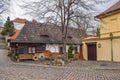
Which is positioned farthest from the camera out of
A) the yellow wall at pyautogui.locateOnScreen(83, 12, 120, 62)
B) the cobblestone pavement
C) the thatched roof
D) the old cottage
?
the thatched roof

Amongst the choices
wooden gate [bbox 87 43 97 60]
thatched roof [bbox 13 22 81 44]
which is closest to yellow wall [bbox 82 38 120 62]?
wooden gate [bbox 87 43 97 60]

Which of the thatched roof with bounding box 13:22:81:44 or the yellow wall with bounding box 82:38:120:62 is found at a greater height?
the thatched roof with bounding box 13:22:81:44

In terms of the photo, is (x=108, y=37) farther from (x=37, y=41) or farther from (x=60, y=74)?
(x=60, y=74)

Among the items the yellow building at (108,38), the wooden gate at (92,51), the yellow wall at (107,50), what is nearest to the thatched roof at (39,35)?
the wooden gate at (92,51)

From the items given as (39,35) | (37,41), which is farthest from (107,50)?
(39,35)

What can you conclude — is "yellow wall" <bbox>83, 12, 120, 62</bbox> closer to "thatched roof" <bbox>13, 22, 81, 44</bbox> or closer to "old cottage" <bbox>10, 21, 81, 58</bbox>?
"old cottage" <bbox>10, 21, 81, 58</bbox>

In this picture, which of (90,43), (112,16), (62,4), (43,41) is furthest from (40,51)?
(112,16)

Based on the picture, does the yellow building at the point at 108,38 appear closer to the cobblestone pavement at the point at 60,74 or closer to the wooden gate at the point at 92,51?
the wooden gate at the point at 92,51

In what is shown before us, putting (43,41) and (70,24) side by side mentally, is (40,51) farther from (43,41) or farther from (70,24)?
(70,24)

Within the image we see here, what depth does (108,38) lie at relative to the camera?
78.2ft

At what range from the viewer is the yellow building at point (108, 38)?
22531mm

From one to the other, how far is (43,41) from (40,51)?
62.1 inches

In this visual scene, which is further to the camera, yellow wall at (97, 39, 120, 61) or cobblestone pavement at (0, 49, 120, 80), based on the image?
yellow wall at (97, 39, 120, 61)

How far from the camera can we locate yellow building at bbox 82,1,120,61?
73.9 ft
